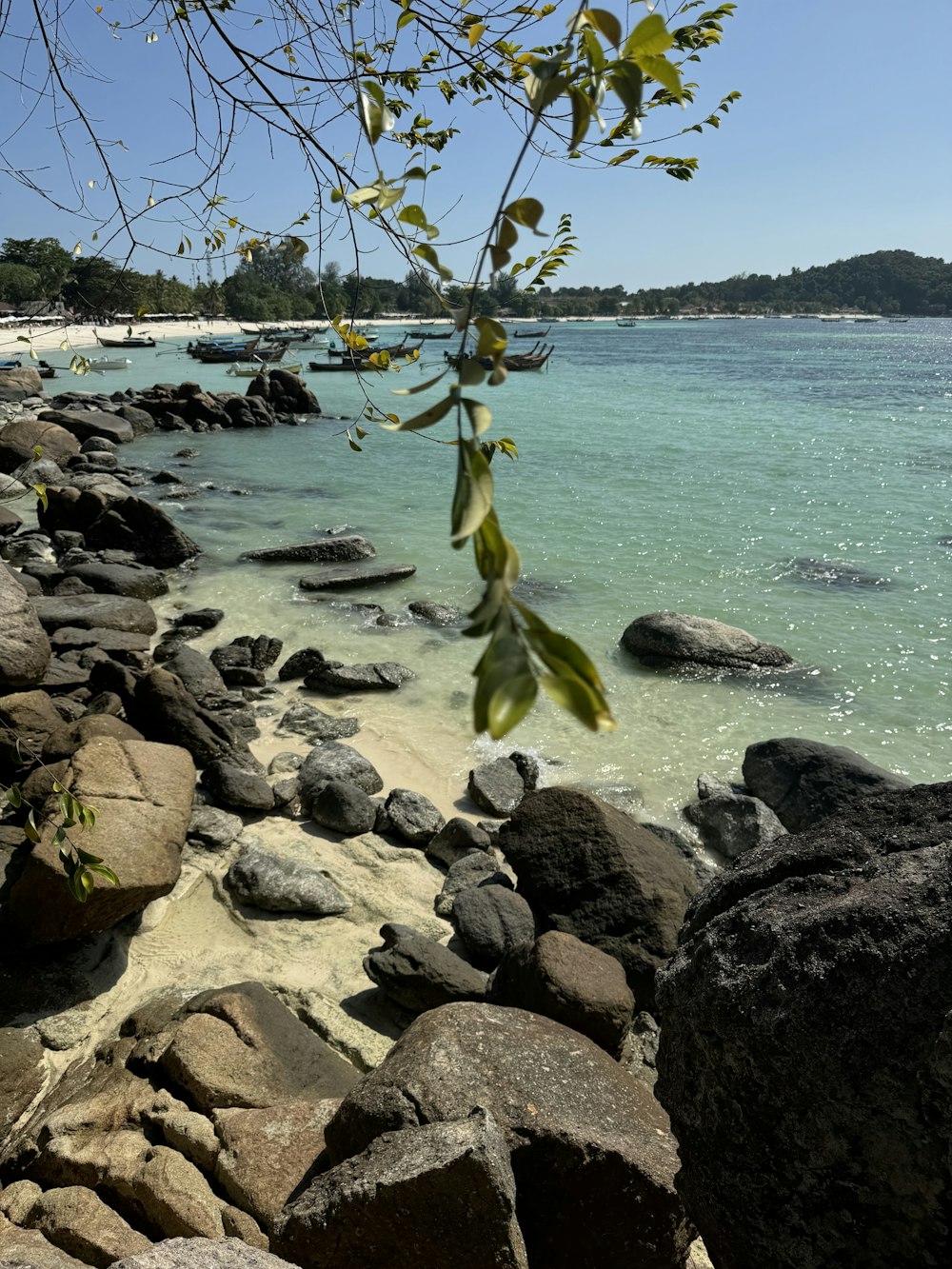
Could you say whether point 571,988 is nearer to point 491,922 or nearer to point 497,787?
point 491,922

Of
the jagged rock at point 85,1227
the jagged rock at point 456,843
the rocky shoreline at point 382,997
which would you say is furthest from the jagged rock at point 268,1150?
the jagged rock at point 456,843

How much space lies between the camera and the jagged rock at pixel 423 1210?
2.26m

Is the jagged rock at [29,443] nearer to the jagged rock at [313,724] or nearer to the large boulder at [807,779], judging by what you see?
the jagged rock at [313,724]

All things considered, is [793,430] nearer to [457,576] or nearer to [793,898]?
[457,576]

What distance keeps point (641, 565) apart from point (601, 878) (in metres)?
9.00

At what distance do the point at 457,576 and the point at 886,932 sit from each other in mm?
10479

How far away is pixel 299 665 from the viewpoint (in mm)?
8750

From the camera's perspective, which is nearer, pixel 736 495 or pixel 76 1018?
pixel 76 1018

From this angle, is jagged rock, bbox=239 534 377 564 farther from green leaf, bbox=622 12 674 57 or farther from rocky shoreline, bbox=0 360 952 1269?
green leaf, bbox=622 12 674 57

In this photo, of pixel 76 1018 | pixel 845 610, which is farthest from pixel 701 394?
pixel 76 1018

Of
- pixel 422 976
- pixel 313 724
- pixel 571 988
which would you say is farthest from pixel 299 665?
pixel 571 988

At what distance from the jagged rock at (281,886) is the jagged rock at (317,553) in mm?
8030

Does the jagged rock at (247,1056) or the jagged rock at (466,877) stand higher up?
the jagged rock at (247,1056)

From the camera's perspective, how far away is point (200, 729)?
6.39 m
